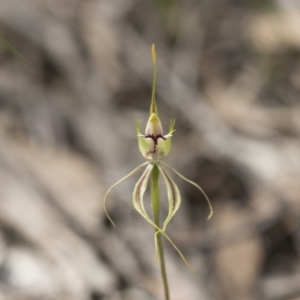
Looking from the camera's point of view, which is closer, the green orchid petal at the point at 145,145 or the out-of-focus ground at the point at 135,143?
the green orchid petal at the point at 145,145

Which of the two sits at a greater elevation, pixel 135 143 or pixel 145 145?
pixel 135 143

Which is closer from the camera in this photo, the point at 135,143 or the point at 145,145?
the point at 145,145

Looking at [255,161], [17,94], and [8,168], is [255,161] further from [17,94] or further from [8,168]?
[17,94]

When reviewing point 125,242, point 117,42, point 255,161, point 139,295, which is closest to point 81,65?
point 117,42

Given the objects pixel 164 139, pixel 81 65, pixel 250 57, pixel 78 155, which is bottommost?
pixel 164 139

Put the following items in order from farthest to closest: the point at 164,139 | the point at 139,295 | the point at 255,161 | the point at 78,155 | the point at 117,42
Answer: the point at 117,42 → the point at 78,155 → the point at 255,161 → the point at 139,295 → the point at 164,139

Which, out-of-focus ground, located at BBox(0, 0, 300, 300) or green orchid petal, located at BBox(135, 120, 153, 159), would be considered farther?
out-of-focus ground, located at BBox(0, 0, 300, 300)

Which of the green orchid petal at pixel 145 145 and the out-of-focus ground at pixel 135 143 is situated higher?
the out-of-focus ground at pixel 135 143

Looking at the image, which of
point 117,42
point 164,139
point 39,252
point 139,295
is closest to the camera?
point 164,139
